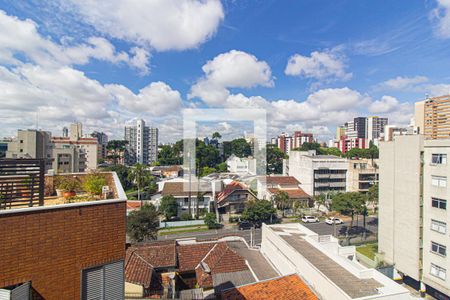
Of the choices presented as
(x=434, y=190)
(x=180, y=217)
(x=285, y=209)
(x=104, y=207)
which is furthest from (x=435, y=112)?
(x=104, y=207)

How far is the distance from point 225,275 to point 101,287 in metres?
10.2

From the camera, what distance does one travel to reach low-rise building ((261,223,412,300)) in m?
9.28

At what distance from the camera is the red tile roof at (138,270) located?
11.4 metres

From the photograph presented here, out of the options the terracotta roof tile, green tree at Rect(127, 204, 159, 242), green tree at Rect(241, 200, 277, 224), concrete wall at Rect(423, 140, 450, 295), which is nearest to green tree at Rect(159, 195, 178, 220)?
the terracotta roof tile

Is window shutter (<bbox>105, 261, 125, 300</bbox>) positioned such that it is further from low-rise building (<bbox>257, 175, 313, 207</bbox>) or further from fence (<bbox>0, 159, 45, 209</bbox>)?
low-rise building (<bbox>257, 175, 313, 207</bbox>)

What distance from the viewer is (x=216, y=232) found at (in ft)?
83.1

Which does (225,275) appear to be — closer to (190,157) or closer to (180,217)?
(180,217)

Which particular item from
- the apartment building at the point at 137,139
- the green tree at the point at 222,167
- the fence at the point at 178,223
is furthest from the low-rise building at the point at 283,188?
the apartment building at the point at 137,139

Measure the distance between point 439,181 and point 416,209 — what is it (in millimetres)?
2496

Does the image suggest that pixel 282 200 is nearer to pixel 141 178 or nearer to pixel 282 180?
pixel 282 180

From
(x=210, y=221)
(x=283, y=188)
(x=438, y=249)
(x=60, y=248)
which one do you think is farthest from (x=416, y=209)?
(x=283, y=188)

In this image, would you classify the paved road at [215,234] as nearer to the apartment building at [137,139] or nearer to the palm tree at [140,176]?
the palm tree at [140,176]

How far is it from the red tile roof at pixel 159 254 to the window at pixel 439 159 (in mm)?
16893

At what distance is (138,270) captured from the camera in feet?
40.3
